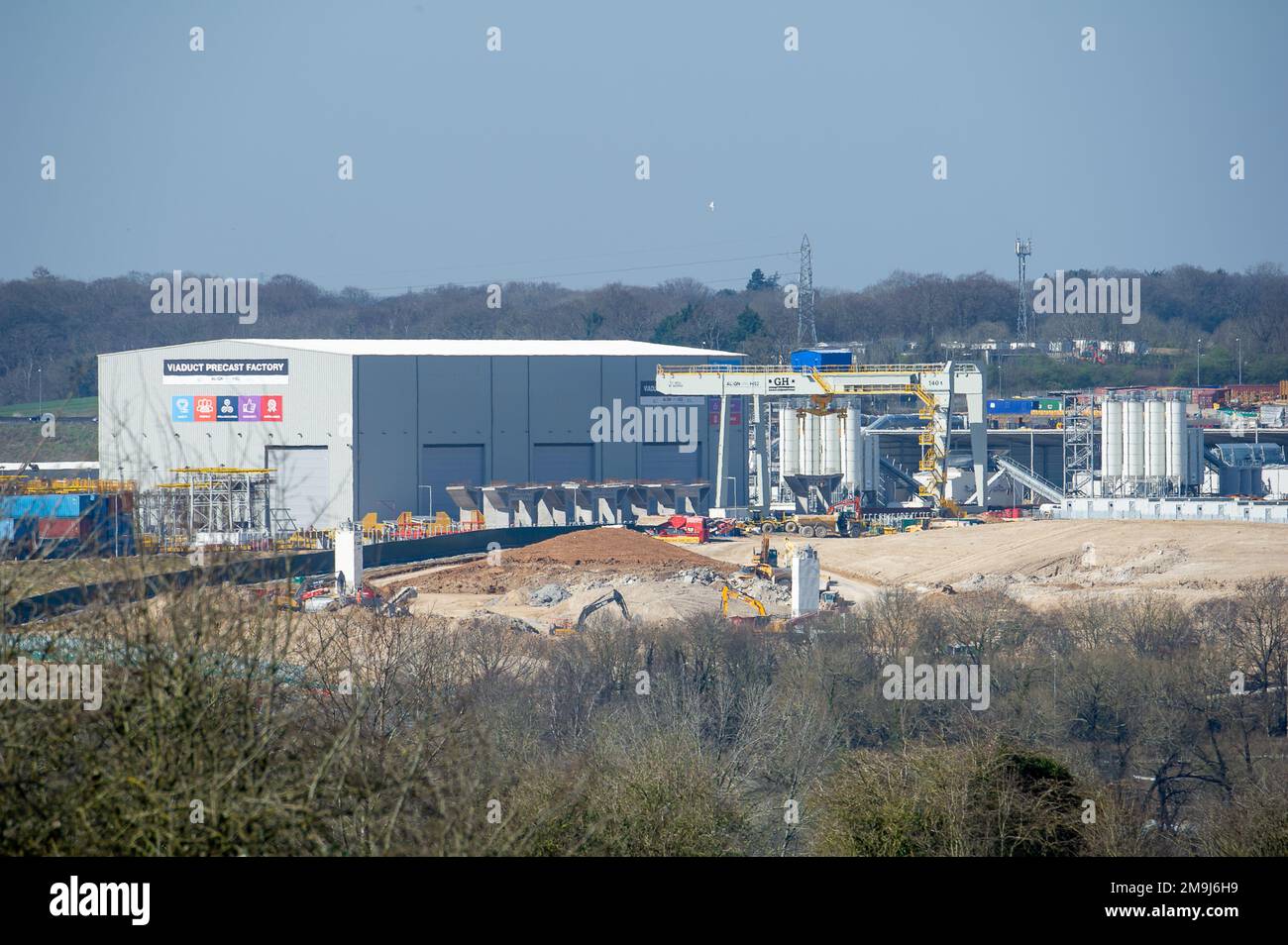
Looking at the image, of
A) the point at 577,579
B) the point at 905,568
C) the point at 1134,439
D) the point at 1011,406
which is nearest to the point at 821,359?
the point at 1134,439

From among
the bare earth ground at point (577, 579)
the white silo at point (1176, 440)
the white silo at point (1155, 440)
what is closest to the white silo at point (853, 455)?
the white silo at point (1155, 440)

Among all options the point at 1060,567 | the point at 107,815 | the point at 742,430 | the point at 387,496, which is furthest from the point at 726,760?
the point at 742,430

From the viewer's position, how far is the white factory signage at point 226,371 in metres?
56.7

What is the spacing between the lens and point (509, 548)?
50688mm

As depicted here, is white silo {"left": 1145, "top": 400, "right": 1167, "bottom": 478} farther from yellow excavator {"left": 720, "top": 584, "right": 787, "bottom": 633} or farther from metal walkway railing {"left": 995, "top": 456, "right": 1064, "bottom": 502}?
yellow excavator {"left": 720, "top": 584, "right": 787, "bottom": 633}

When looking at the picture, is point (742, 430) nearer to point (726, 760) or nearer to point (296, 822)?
point (726, 760)

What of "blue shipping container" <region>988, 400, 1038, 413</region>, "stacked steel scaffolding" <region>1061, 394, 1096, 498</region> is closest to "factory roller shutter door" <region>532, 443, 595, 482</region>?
"stacked steel scaffolding" <region>1061, 394, 1096, 498</region>

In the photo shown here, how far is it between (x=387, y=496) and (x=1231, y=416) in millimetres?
46231

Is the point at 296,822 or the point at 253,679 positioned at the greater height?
the point at 253,679

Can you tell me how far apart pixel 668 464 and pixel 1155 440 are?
19.6m

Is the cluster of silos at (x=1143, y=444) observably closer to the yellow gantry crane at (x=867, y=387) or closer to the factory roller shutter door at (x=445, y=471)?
the yellow gantry crane at (x=867, y=387)

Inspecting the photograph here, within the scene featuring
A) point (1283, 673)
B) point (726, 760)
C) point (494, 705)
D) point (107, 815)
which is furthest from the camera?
point (1283, 673)

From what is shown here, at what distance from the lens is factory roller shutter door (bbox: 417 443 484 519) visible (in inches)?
2235
